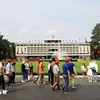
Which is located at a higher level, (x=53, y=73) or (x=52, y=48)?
(x=52, y=48)

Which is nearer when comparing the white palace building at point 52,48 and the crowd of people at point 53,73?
the crowd of people at point 53,73

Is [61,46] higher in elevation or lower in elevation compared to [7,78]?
higher

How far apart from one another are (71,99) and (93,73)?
8533mm

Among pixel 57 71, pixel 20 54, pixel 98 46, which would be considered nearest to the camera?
pixel 57 71

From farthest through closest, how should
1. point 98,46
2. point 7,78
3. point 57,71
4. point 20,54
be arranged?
point 20,54 → point 98,46 → point 7,78 → point 57,71

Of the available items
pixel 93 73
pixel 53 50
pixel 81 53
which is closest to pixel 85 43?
pixel 81 53

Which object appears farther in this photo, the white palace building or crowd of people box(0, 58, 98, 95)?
the white palace building

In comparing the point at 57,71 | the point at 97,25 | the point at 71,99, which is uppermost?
the point at 97,25

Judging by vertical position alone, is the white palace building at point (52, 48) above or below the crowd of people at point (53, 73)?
above

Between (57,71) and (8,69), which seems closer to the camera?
(57,71)

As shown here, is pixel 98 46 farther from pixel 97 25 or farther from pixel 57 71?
pixel 57 71

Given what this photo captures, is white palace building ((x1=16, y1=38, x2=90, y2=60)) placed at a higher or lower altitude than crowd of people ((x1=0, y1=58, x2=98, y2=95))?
higher

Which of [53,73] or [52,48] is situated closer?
[53,73]

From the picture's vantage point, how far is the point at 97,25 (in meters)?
117
